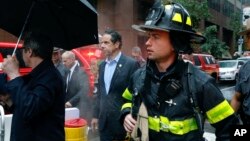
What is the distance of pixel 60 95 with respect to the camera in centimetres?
292

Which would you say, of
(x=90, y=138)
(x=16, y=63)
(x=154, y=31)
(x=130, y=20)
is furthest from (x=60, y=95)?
(x=130, y=20)

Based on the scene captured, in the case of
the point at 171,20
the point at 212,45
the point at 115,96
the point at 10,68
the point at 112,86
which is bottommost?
the point at 115,96

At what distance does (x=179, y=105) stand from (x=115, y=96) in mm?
1883

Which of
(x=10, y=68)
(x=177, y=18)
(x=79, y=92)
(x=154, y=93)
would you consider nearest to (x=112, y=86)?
(x=10, y=68)

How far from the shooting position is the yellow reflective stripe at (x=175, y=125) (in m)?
2.47

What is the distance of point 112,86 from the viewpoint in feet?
14.2

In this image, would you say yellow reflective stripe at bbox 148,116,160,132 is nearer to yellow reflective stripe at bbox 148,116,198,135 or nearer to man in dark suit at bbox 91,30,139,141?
yellow reflective stripe at bbox 148,116,198,135

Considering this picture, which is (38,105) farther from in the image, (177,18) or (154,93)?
(177,18)

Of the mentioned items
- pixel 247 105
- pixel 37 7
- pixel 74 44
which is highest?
pixel 37 7

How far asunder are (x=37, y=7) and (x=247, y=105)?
2.10m

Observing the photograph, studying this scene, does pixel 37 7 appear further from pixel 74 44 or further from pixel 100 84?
pixel 100 84

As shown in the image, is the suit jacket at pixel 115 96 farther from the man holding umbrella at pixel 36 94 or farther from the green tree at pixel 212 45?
the green tree at pixel 212 45

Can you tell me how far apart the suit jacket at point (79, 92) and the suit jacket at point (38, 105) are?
3.49m

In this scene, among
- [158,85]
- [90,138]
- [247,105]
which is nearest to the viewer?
[158,85]
